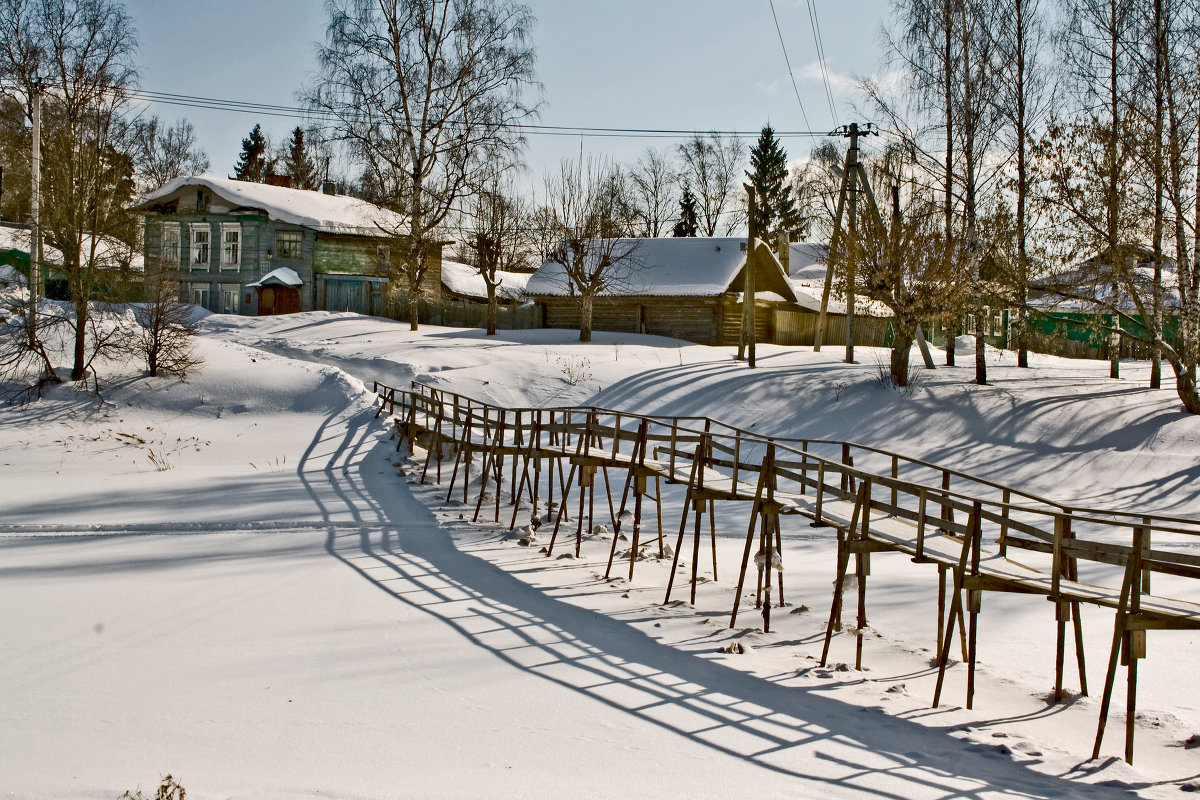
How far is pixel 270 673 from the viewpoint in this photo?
6715mm

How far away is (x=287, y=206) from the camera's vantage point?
124ft

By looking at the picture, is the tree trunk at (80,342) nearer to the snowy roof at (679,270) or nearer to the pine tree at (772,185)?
the snowy roof at (679,270)

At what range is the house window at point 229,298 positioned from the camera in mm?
37938

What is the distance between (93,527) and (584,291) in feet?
68.1

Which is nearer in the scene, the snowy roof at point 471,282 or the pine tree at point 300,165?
the snowy roof at point 471,282

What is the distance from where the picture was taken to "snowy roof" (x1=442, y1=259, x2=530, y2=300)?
47.1 m

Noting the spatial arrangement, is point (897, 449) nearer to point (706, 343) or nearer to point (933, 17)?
point (933, 17)

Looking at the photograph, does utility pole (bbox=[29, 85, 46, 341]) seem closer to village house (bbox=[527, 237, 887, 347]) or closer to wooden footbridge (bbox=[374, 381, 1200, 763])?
wooden footbridge (bbox=[374, 381, 1200, 763])

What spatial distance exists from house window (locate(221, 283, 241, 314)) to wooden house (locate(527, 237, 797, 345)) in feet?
39.5

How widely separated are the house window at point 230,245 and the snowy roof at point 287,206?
0.85 meters

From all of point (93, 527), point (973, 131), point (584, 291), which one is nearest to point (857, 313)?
point (973, 131)

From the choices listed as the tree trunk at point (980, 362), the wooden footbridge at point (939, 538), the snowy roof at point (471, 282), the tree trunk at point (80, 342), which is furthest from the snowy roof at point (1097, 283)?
the snowy roof at point (471, 282)

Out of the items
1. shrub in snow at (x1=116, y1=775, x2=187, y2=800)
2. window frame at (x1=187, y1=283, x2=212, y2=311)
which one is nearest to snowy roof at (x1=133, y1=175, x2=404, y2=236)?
→ window frame at (x1=187, y1=283, x2=212, y2=311)

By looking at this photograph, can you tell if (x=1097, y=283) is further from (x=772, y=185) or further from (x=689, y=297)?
(x=772, y=185)
